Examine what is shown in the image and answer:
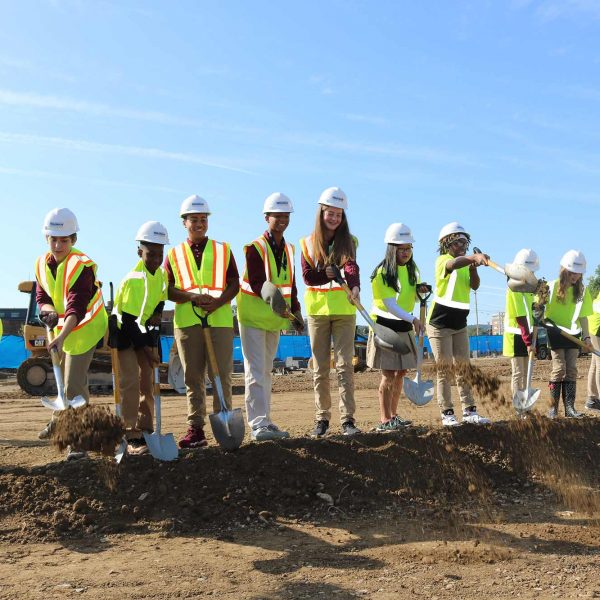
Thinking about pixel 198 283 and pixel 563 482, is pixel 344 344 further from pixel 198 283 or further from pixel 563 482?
pixel 563 482

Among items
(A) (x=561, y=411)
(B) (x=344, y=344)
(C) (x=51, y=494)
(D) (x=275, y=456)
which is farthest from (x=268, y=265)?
(A) (x=561, y=411)

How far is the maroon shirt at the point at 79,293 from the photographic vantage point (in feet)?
20.2

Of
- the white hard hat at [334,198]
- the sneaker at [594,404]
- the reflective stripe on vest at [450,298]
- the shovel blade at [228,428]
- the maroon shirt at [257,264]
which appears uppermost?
the white hard hat at [334,198]

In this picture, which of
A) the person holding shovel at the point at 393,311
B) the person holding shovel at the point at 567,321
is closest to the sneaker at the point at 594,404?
the person holding shovel at the point at 567,321

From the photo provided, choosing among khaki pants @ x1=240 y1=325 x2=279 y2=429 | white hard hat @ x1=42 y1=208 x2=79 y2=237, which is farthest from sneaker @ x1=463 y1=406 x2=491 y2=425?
white hard hat @ x1=42 y1=208 x2=79 y2=237

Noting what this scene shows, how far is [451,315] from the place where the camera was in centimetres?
764

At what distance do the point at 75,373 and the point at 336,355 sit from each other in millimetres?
2302

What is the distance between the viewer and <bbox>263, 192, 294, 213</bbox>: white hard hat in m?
6.73

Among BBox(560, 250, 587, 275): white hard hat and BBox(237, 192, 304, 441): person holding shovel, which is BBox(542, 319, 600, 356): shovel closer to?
BBox(560, 250, 587, 275): white hard hat

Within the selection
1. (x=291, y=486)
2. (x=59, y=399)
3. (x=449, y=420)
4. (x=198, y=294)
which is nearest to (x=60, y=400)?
(x=59, y=399)

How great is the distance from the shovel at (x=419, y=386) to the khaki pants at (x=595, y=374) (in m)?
3.39

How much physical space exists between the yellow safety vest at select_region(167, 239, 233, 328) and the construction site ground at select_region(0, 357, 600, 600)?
113 cm

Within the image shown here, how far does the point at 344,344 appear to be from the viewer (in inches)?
273

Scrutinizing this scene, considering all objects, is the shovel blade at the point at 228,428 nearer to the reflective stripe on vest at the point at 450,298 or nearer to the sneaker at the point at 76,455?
the sneaker at the point at 76,455
